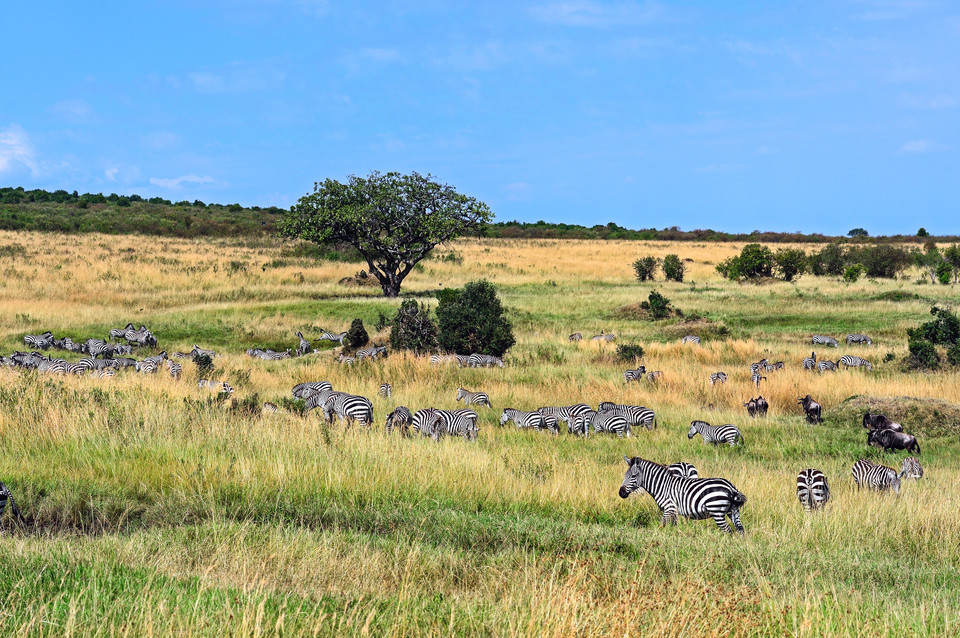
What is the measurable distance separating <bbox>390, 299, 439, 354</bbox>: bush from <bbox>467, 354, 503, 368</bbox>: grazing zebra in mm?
2893

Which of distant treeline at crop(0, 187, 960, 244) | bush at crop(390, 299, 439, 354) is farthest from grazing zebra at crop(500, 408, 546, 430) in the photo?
distant treeline at crop(0, 187, 960, 244)

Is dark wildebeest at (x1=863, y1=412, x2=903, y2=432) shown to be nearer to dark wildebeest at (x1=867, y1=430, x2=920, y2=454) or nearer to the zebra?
dark wildebeest at (x1=867, y1=430, x2=920, y2=454)

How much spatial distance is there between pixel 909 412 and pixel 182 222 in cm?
9960

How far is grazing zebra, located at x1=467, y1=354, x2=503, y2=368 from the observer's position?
23592 mm

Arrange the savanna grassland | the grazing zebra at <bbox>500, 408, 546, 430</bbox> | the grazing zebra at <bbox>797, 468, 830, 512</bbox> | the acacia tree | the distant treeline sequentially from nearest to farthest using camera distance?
the savanna grassland, the grazing zebra at <bbox>797, 468, 830, 512</bbox>, the grazing zebra at <bbox>500, 408, 546, 430</bbox>, the acacia tree, the distant treeline

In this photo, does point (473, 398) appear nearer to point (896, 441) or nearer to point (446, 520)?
point (896, 441)

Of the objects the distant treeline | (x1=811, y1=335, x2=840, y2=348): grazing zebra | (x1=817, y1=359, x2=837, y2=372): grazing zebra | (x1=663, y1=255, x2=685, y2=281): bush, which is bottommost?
(x1=817, y1=359, x2=837, y2=372): grazing zebra

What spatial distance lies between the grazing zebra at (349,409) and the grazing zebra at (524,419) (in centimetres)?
293

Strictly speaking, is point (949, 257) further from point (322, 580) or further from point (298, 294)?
point (322, 580)

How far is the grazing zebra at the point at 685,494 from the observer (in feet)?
27.5

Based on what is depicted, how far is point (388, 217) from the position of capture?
4638 centimetres

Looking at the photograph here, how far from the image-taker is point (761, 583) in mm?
5734

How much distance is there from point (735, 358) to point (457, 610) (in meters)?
23.6

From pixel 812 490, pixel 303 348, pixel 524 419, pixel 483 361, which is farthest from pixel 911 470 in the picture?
pixel 303 348
